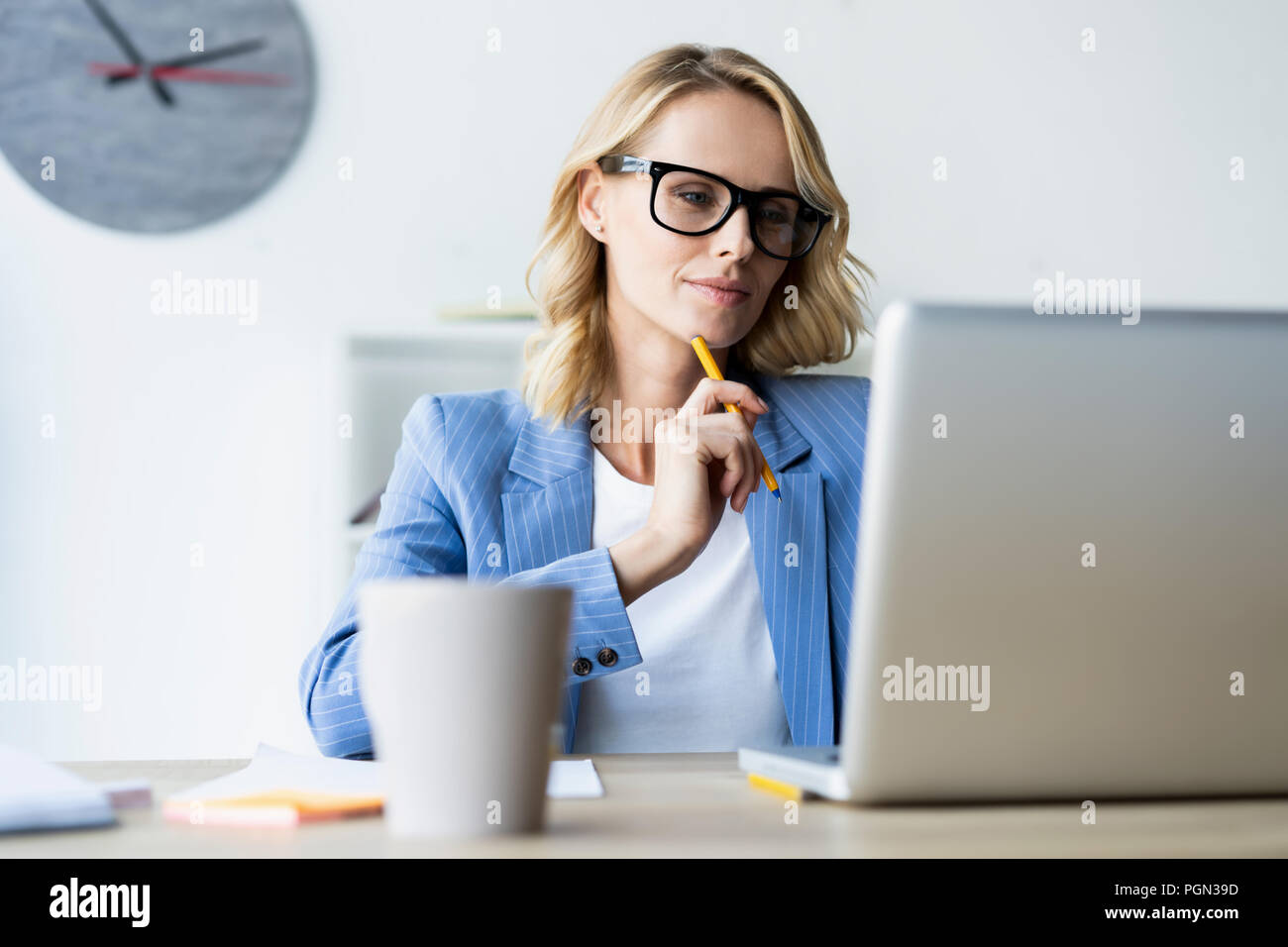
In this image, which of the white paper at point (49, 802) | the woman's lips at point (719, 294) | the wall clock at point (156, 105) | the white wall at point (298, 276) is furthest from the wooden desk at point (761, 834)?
the wall clock at point (156, 105)

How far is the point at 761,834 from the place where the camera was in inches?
Answer: 23.7

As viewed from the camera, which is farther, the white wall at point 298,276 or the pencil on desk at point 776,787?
the white wall at point 298,276

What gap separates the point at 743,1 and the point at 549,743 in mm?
2487

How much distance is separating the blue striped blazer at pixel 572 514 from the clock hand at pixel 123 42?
1500 millimetres

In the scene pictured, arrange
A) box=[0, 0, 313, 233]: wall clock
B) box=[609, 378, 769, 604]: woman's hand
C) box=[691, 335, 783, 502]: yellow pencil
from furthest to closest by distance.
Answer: box=[0, 0, 313, 233]: wall clock < box=[691, 335, 783, 502]: yellow pencil < box=[609, 378, 769, 604]: woman's hand

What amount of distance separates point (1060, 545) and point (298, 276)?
2.34m

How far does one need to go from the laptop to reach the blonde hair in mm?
976

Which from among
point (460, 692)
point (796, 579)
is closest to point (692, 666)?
point (796, 579)

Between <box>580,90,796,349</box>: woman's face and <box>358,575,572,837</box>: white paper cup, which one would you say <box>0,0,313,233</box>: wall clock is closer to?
<box>580,90,796,349</box>: woman's face

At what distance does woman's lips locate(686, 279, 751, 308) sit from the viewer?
150 centimetres

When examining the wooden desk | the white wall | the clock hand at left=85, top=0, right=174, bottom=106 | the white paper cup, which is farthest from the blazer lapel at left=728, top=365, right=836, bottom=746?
the clock hand at left=85, top=0, right=174, bottom=106

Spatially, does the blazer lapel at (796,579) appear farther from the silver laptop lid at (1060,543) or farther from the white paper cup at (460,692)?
the white paper cup at (460,692)

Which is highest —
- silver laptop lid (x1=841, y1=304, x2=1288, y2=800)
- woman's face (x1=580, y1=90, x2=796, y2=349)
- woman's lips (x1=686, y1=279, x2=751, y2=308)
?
woman's face (x1=580, y1=90, x2=796, y2=349)

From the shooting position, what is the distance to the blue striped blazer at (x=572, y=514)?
141 cm
